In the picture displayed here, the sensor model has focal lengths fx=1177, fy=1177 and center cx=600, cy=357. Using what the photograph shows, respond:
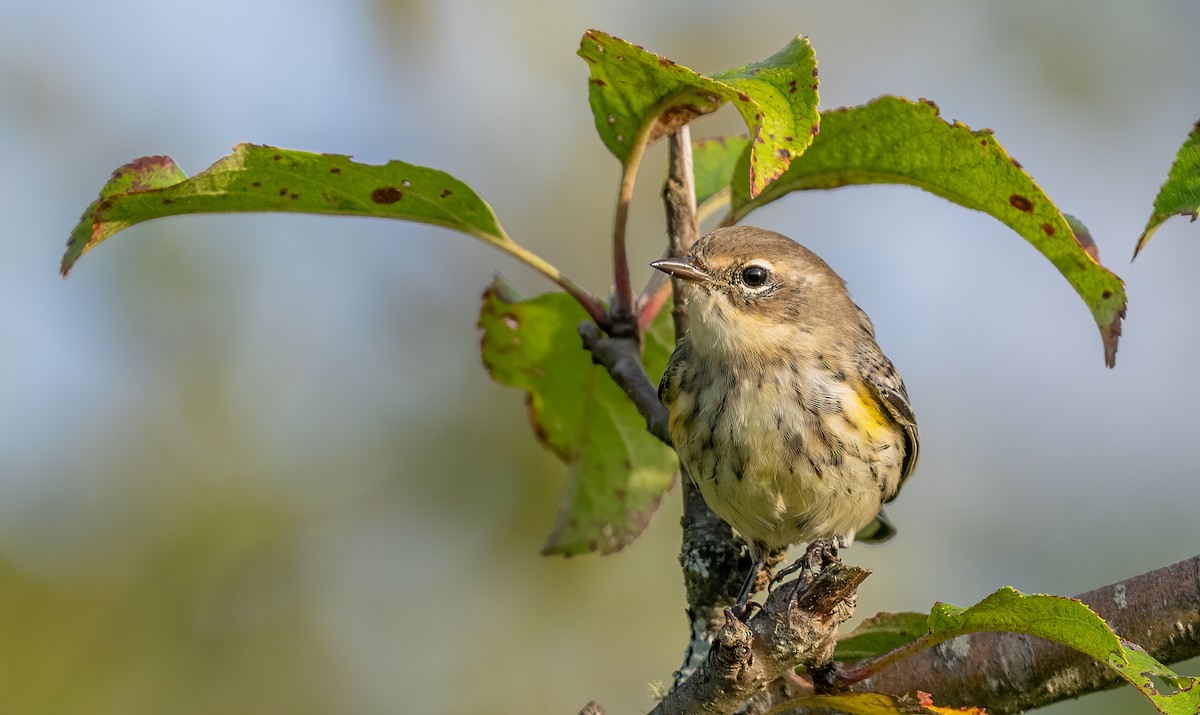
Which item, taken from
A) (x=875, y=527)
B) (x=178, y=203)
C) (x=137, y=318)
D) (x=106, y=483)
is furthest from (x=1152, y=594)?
(x=137, y=318)

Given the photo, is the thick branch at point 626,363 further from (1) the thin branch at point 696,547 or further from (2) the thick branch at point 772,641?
(2) the thick branch at point 772,641

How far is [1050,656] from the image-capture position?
292 centimetres

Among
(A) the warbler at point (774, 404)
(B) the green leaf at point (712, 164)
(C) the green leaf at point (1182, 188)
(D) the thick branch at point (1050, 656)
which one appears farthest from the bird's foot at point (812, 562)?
(B) the green leaf at point (712, 164)

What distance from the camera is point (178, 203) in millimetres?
3037

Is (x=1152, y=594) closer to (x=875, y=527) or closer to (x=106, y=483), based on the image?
(x=875, y=527)

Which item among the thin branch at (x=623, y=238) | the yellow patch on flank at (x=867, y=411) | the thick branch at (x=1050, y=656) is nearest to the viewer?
the thick branch at (x=1050, y=656)

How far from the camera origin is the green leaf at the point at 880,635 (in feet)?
10.2

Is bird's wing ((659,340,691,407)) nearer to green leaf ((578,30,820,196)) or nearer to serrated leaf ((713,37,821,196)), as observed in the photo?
green leaf ((578,30,820,196))

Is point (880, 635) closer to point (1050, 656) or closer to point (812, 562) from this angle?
point (812, 562)

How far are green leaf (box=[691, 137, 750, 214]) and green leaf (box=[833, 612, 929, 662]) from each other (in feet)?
4.91

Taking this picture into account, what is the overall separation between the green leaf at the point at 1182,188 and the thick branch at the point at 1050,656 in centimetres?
99

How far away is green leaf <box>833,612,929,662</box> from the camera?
10.2 feet

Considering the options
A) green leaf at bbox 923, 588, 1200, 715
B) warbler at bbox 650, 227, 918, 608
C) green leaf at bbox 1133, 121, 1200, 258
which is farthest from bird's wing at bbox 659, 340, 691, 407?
green leaf at bbox 1133, 121, 1200, 258

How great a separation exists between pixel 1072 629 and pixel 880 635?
0.82 m
